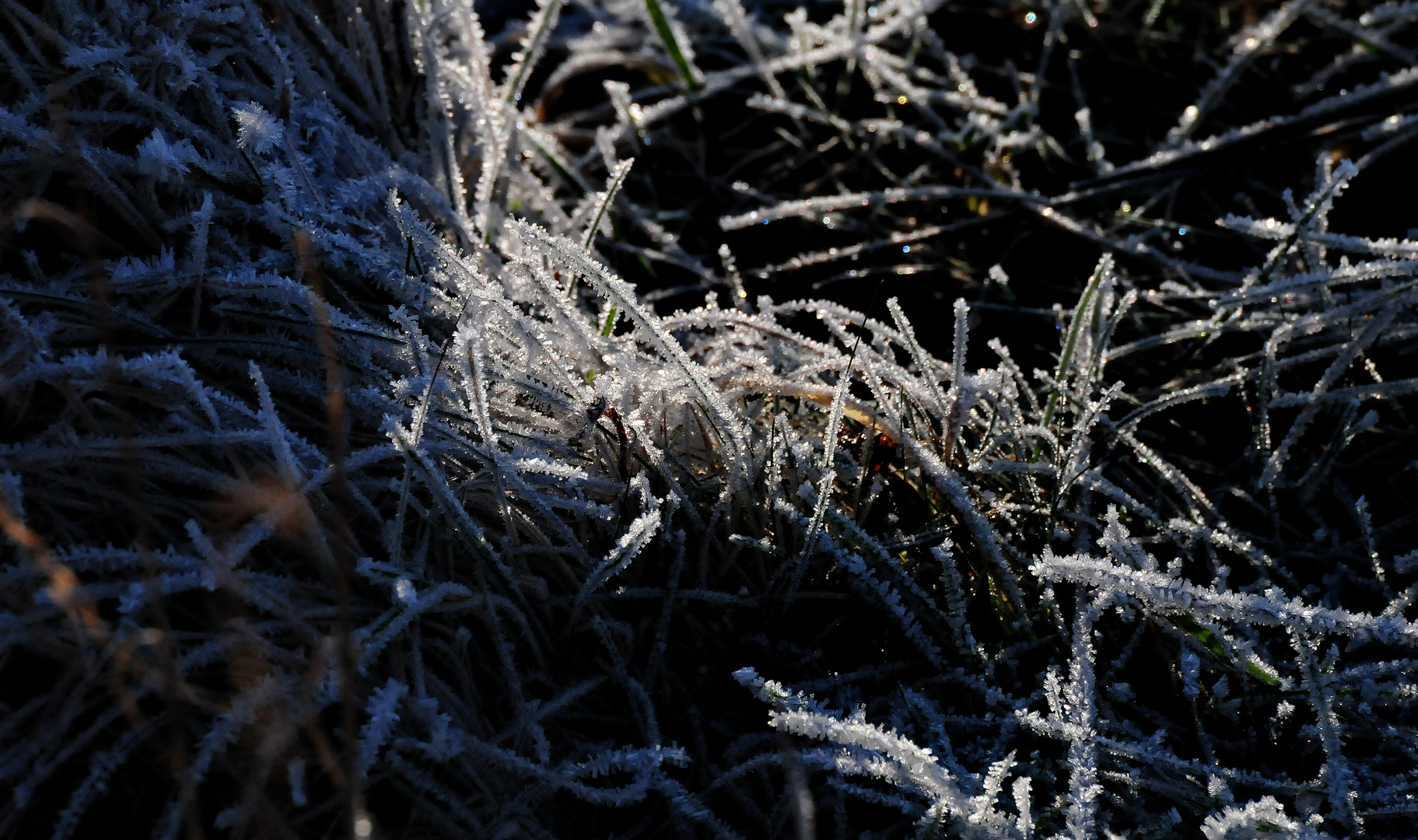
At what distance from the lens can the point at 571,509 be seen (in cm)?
102

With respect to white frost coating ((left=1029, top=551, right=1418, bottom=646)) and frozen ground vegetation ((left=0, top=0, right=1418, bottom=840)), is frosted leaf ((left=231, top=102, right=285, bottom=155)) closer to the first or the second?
frozen ground vegetation ((left=0, top=0, right=1418, bottom=840))

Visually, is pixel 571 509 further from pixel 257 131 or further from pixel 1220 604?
pixel 1220 604

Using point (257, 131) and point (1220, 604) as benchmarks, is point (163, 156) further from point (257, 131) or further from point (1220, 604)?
point (1220, 604)

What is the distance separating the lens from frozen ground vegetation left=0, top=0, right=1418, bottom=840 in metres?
0.83

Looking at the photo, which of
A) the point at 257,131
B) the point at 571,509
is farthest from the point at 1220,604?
the point at 257,131

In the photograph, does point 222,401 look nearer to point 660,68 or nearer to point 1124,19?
point 660,68

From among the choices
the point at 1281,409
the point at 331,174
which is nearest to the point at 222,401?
the point at 331,174

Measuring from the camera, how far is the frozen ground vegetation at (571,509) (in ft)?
2.72

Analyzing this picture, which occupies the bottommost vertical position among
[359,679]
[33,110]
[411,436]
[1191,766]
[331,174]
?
[1191,766]

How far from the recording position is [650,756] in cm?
88

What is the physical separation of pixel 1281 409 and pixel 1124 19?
0.94m

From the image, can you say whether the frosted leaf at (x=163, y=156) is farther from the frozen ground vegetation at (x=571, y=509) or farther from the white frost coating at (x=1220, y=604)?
the white frost coating at (x=1220, y=604)

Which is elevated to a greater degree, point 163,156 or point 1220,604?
point 163,156

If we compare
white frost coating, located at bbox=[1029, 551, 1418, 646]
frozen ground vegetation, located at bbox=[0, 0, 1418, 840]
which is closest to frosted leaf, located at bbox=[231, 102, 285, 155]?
frozen ground vegetation, located at bbox=[0, 0, 1418, 840]
